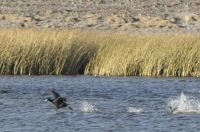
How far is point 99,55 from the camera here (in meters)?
28.4

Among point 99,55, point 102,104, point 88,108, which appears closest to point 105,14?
point 99,55

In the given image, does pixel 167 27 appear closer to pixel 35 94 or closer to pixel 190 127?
pixel 35 94

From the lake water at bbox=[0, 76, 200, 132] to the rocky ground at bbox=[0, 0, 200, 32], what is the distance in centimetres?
1177

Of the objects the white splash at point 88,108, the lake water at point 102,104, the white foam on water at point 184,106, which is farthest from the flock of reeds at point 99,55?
the white splash at point 88,108

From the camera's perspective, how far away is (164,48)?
27984 mm

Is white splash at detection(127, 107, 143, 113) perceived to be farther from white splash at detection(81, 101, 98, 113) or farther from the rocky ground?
the rocky ground

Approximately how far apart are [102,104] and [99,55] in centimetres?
605

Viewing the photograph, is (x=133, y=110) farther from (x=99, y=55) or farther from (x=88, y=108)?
(x=99, y=55)

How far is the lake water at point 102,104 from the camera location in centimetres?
1941

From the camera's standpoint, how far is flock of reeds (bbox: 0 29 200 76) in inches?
1093

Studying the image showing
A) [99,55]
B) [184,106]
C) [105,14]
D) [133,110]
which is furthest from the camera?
[105,14]

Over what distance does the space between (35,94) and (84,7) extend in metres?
21.8

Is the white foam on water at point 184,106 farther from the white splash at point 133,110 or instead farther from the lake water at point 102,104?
the white splash at point 133,110

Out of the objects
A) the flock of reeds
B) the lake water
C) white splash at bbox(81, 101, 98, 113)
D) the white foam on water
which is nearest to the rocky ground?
the flock of reeds
